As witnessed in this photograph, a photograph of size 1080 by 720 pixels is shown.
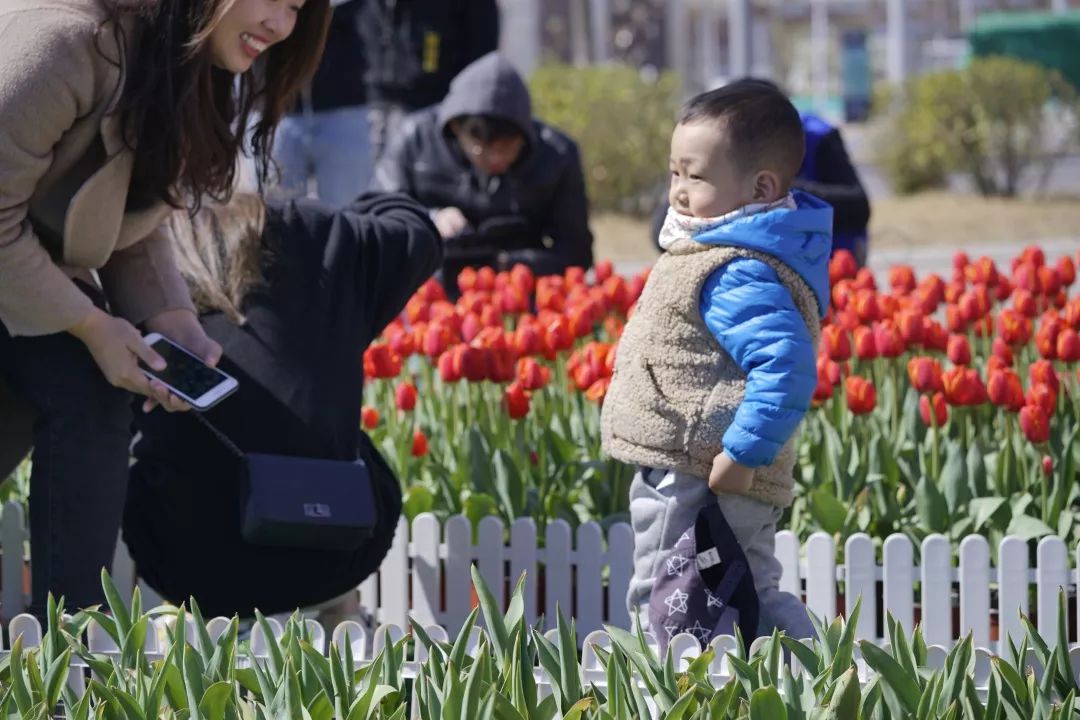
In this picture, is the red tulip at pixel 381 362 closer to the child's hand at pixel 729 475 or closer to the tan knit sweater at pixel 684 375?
the tan knit sweater at pixel 684 375

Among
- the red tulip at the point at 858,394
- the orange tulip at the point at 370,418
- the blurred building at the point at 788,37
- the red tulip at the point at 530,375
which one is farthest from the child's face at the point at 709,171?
the blurred building at the point at 788,37

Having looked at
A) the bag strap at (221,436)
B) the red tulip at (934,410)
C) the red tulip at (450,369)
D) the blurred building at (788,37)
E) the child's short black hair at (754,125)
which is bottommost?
the blurred building at (788,37)

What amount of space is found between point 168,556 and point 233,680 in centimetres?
128

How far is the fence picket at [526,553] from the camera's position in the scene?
12.9 feet

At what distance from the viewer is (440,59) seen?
25.1 feet

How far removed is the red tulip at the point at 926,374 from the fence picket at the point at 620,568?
779 mm

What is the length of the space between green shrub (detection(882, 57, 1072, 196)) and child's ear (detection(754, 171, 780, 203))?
13.2 meters

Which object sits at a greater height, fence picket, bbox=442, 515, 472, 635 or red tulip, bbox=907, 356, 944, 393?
red tulip, bbox=907, 356, 944, 393

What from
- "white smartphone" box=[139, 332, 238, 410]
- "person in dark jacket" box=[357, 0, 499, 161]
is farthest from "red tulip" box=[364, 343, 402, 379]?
"person in dark jacket" box=[357, 0, 499, 161]

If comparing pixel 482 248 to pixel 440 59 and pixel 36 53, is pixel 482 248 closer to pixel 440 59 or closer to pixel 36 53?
pixel 440 59

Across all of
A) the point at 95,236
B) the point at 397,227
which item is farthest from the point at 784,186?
the point at 95,236

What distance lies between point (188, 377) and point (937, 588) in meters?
1.57

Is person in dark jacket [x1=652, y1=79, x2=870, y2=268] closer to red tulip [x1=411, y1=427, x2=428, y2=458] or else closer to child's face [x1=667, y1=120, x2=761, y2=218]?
red tulip [x1=411, y1=427, x2=428, y2=458]

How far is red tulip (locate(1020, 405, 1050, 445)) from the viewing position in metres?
3.98
